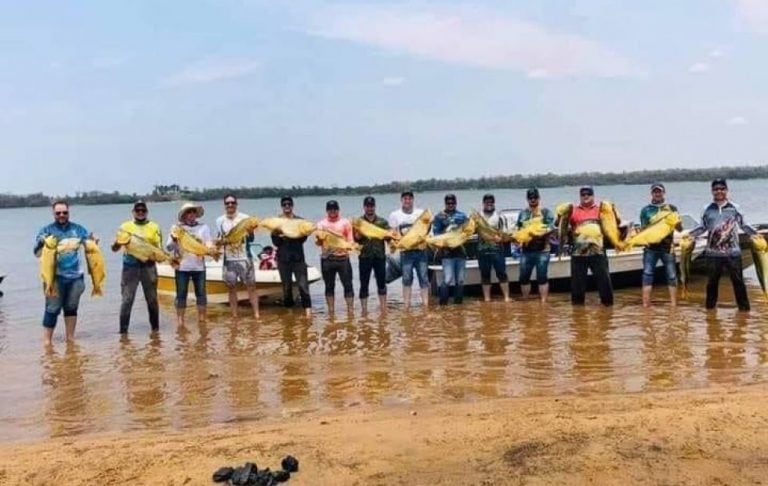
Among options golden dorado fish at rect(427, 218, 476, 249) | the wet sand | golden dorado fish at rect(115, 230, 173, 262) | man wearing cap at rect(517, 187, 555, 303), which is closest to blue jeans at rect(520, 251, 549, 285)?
man wearing cap at rect(517, 187, 555, 303)

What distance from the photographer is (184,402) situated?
6996 mm

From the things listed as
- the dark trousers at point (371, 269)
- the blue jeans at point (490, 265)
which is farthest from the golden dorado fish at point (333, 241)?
the blue jeans at point (490, 265)

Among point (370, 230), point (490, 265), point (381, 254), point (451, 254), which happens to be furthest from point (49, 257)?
point (490, 265)

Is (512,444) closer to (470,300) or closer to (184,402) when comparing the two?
(184,402)

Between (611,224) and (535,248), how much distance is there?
1.36 meters

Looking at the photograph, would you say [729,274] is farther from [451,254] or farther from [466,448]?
[466,448]

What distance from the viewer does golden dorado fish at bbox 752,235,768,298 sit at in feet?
35.7

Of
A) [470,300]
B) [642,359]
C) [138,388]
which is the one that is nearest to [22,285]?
[470,300]

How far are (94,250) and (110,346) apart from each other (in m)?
1.39

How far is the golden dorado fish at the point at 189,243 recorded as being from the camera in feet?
35.4

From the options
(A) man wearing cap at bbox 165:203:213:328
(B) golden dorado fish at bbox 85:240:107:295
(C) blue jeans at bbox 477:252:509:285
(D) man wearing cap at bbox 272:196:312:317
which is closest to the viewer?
(B) golden dorado fish at bbox 85:240:107:295

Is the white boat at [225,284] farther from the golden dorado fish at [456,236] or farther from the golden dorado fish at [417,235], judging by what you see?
the golden dorado fish at [456,236]

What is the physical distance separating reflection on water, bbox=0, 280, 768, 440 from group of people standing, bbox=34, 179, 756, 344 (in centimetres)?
51

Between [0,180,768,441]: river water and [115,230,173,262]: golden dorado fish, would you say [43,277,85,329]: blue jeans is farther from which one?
[115,230,173,262]: golden dorado fish
